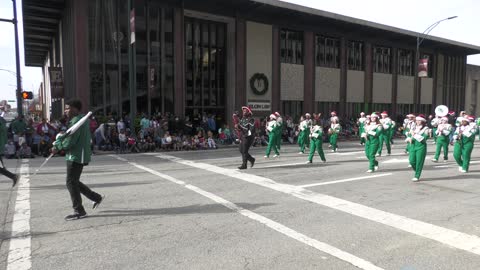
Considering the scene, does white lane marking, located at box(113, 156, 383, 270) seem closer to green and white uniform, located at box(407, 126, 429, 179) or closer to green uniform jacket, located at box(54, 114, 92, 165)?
green uniform jacket, located at box(54, 114, 92, 165)

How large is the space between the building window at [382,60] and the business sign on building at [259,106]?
1375cm

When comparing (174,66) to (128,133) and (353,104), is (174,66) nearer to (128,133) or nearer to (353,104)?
(128,133)

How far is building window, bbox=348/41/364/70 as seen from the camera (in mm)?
33969

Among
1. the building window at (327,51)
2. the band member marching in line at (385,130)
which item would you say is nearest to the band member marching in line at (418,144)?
the band member marching in line at (385,130)

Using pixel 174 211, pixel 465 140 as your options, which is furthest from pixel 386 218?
pixel 465 140

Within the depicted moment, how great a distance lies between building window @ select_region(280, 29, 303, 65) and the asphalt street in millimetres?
19426

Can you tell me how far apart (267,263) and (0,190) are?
6.69 metres

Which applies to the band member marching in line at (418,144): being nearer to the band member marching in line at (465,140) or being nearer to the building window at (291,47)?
the band member marching in line at (465,140)

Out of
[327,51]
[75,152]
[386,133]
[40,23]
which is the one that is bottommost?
[386,133]

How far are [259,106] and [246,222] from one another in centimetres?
2158

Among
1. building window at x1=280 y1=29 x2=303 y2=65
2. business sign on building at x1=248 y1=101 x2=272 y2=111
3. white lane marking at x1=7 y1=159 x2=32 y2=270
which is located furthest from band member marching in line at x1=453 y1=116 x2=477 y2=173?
building window at x1=280 y1=29 x2=303 y2=65

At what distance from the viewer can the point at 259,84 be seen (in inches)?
1075

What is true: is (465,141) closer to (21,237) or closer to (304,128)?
(304,128)

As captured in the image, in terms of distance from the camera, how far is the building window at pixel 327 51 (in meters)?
31.4
